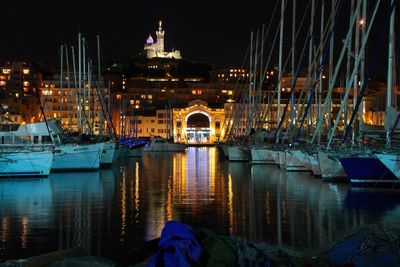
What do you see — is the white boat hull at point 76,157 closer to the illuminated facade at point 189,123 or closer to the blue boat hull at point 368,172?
the blue boat hull at point 368,172

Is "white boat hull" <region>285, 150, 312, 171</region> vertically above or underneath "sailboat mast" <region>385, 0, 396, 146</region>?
underneath

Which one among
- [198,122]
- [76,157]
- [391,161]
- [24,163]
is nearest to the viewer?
[391,161]

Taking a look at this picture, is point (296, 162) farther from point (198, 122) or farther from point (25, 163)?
point (198, 122)

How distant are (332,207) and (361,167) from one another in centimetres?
816

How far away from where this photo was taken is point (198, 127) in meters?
184

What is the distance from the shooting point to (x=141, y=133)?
7185 inches

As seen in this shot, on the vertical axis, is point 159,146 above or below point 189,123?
below

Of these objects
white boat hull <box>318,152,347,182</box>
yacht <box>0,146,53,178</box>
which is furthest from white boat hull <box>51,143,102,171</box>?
white boat hull <box>318,152,347,182</box>

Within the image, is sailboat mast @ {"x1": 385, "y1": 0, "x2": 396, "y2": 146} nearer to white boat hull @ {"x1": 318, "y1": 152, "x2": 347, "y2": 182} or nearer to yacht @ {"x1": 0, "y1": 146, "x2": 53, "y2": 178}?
white boat hull @ {"x1": 318, "y1": 152, "x2": 347, "y2": 182}

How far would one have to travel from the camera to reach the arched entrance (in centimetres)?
18388

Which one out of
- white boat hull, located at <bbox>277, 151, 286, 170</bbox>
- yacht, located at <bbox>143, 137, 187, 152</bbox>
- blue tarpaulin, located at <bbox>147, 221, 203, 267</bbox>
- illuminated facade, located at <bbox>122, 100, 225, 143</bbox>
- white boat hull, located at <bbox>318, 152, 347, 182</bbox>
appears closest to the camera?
blue tarpaulin, located at <bbox>147, 221, 203, 267</bbox>

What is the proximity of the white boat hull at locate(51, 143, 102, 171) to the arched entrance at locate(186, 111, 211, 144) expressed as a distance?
13487 cm

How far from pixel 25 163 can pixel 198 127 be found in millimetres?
144353

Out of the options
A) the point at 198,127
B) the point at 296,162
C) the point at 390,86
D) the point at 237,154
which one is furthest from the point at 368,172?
the point at 198,127
